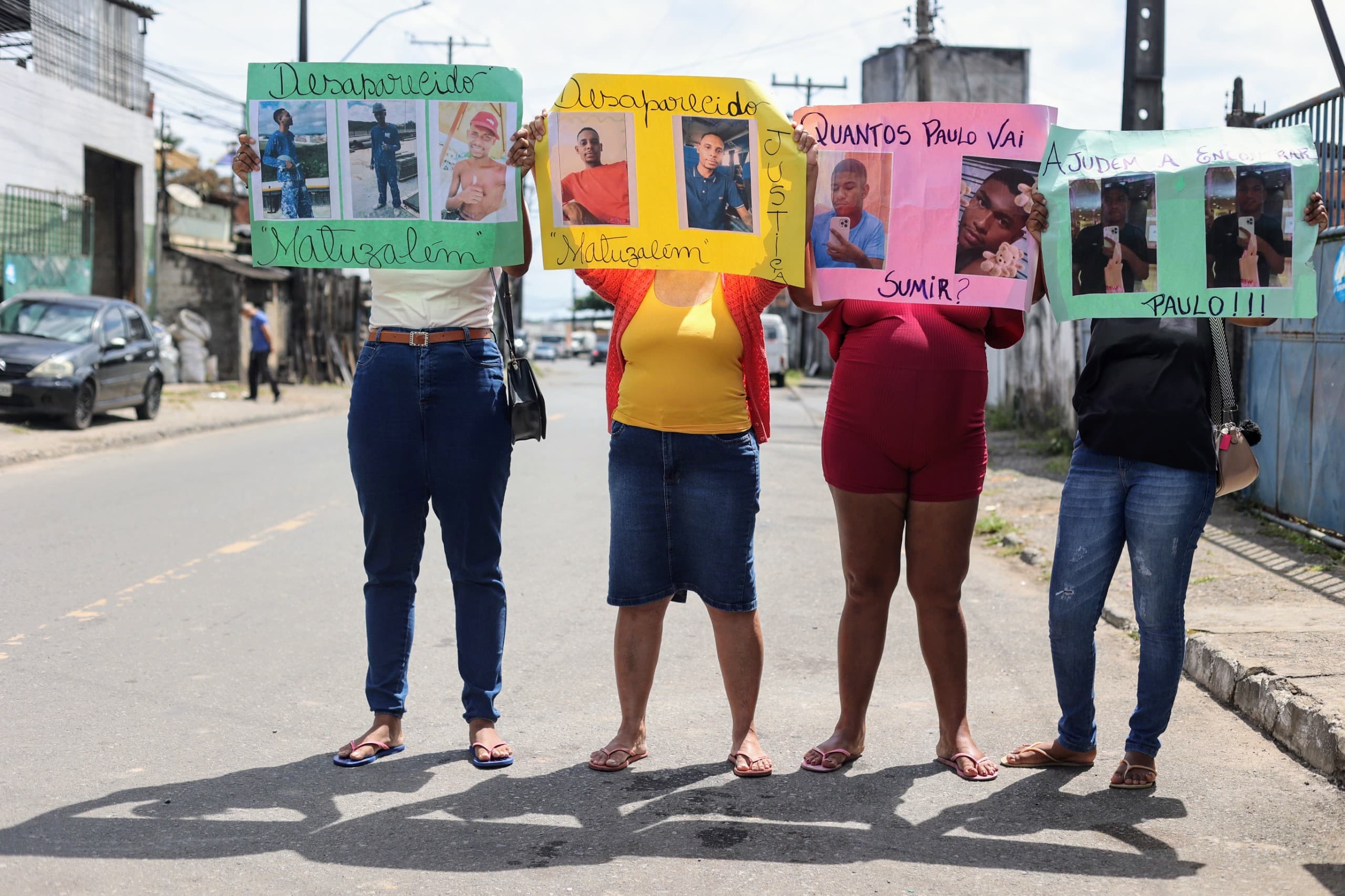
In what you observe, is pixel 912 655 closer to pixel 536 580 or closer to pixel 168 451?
pixel 536 580

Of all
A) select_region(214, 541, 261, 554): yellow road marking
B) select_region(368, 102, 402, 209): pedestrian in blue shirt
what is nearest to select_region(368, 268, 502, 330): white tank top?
select_region(368, 102, 402, 209): pedestrian in blue shirt

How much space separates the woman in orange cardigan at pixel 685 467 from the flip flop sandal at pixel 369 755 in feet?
2.30

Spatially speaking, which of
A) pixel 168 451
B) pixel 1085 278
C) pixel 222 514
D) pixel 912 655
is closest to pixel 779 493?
pixel 222 514

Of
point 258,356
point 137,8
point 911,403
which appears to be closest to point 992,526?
point 911,403

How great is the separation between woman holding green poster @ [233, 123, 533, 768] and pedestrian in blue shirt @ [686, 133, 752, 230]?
530 mm

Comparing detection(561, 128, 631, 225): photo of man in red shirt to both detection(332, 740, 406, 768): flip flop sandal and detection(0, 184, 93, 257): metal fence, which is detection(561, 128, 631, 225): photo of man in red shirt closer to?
detection(332, 740, 406, 768): flip flop sandal

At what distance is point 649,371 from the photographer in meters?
4.20

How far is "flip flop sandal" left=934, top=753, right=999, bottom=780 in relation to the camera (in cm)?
425

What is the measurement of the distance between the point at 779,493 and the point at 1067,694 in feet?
25.6

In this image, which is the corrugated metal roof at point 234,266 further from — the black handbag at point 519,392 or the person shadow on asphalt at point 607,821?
the person shadow on asphalt at point 607,821

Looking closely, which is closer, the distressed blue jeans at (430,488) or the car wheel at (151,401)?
the distressed blue jeans at (430,488)

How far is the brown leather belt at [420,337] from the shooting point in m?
4.29

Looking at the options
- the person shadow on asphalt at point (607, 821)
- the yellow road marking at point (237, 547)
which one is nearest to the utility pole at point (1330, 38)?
the person shadow on asphalt at point (607, 821)

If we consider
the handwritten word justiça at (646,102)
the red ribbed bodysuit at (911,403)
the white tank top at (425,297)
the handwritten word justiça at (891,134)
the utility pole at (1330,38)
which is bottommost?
the red ribbed bodysuit at (911,403)
